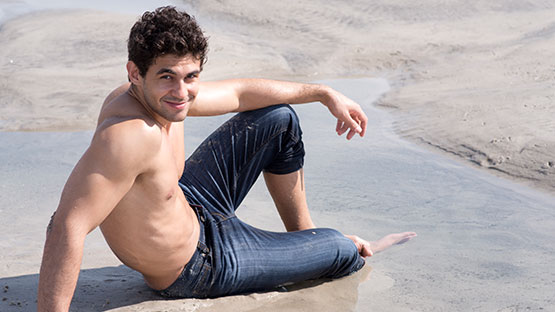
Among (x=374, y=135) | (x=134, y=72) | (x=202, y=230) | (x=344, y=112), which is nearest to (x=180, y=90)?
(x=134, y=72)

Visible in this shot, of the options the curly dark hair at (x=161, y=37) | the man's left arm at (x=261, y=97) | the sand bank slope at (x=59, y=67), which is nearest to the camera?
the curly dark hair at (x=161, y=37)

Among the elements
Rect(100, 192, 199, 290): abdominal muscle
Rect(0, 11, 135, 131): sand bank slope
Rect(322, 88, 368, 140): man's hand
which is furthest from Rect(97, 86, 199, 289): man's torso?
Rect(0, 11, 135, 131): sand bank slope

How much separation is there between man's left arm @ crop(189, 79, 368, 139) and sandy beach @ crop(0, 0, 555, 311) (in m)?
0.72

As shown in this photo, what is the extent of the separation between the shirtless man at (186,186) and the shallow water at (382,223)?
5.9 inches

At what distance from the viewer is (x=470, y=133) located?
510 cm

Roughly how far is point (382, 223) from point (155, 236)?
5.39 ft

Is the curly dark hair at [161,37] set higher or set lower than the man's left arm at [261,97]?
higher

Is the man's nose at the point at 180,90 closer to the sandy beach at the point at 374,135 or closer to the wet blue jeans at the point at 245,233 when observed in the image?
the wet blue jeans at the point at 245,233

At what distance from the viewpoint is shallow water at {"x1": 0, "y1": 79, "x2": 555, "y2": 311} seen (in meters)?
2.79

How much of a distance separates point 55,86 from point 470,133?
12.7 ft

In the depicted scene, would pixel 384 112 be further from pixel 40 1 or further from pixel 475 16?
pixel 40 1

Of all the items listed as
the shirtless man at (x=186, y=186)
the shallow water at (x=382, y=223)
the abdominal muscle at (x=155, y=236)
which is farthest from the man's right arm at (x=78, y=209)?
the shallow water at (x=382, y=223)

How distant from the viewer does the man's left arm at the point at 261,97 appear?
2.90m

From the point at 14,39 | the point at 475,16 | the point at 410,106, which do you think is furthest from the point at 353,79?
the point at 14,39
